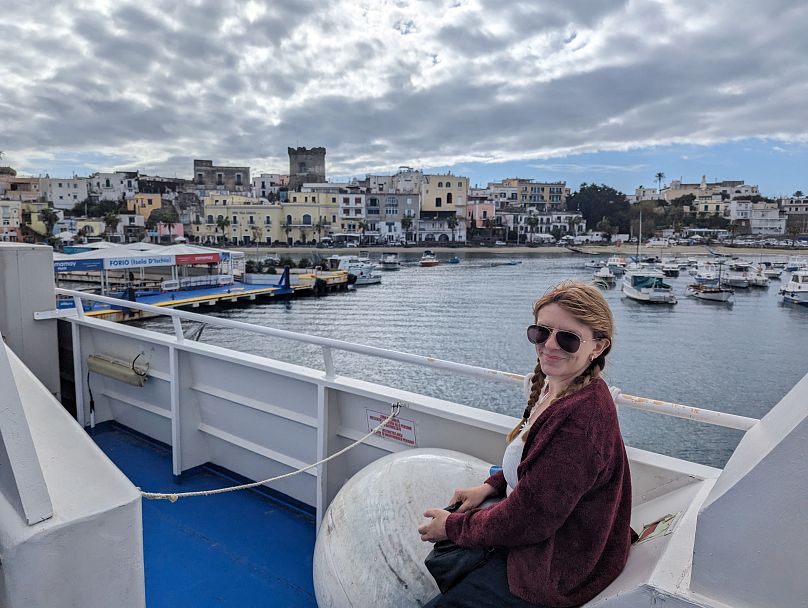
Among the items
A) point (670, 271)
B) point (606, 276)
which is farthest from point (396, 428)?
point (670, 271)

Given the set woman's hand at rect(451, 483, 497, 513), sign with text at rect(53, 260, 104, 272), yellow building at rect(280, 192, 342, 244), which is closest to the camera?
woman's hand at rect(451, 483, 497, 513)

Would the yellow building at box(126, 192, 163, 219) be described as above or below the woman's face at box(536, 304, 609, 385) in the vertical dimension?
above

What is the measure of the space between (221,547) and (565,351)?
7.41 feet

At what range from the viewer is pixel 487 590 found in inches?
50.8

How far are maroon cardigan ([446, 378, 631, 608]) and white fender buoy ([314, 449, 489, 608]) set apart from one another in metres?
0.51

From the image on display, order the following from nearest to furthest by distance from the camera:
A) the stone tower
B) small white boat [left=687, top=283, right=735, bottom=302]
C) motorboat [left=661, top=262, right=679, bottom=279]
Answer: small white boat [left=687, top=283, right=735, bottom=302], motorboat [left=661, top=262, right=679, bottom=279], the stone tower

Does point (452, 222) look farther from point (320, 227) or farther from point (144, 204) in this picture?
point (144, 204)

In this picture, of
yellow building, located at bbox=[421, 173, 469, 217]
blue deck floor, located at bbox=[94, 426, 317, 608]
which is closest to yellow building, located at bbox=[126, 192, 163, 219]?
yellow building, located at bbox=[421, 173, 469, 217]

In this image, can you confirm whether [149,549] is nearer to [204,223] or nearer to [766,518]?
[766,518]

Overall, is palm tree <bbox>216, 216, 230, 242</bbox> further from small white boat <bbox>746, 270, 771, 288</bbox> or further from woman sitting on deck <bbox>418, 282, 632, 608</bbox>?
woman sitting on deck <bbox>418, 282, 632, 608</bbox>

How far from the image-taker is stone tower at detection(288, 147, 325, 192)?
9574 cm

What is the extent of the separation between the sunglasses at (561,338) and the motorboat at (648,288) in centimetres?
4026

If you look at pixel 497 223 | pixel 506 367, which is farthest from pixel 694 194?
pixel 506 367

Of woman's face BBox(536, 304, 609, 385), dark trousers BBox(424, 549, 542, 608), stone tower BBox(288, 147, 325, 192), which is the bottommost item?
dark trousers BBox(424, 549, 542, 608)
